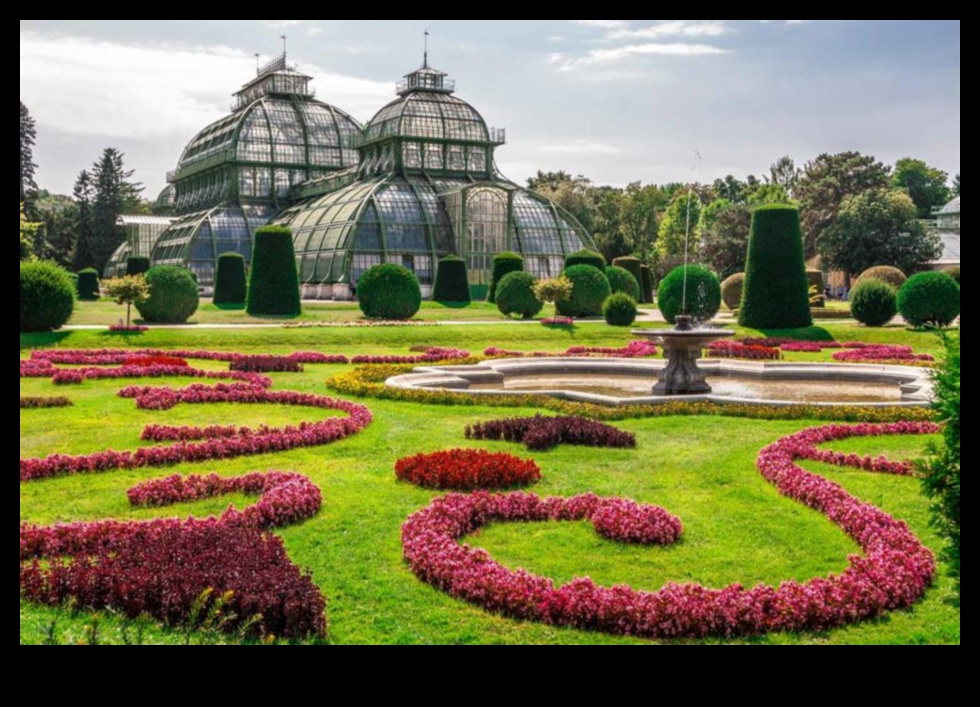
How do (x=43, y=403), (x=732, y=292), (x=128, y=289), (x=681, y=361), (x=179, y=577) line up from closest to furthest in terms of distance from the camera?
(x=179, y=577), (x=43, y=403), (x=681, y=361), (x=128, y=289), (x=732, y=292)

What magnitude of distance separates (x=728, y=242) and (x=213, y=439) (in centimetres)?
5710

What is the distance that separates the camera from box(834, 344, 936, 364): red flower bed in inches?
844

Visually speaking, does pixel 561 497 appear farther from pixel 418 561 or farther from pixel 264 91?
pixel 264 91

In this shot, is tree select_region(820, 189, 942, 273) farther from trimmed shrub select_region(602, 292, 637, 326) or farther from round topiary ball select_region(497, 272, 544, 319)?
trimmed shrub select_region(602, 292, 637, 326)

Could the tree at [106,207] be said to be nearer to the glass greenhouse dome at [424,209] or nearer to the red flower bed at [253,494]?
the glass greenhouse dome at [424,209]

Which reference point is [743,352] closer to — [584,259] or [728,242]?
[584,259]

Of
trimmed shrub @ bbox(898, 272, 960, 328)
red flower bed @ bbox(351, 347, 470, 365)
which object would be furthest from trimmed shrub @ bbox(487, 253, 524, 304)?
red flower bed @ bbox(351, 347, 470, 365)

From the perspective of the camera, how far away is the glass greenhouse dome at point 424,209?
5153cm

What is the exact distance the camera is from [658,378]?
1764 cm

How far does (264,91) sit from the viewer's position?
221ft

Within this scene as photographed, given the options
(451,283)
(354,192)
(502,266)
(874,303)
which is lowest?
(874,303)

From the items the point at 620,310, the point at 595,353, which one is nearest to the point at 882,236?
the point at 620,310
